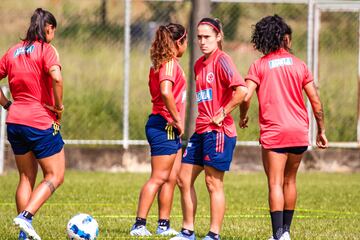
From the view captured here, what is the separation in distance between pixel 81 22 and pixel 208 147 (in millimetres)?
9447

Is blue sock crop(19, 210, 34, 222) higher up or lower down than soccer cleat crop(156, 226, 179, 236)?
higher up

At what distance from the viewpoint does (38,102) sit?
30.8 feet

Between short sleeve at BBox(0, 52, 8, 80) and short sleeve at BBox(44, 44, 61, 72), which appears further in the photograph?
short sleeve at BBox(0, 52, 8, 80)

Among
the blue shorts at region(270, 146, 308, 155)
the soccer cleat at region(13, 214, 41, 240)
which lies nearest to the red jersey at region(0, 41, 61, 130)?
the soccer cleat at region(13, 214, 41, 240)

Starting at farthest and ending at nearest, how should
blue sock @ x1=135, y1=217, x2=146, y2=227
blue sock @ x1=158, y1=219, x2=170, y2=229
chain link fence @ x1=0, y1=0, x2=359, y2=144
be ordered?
chain link fence @ x1=0, y1=0, x2=359, y2=144, blue sock @ x1=158, y1=219, x2=170, y2=229, blue sock @ x1=135, y1=217, x2=146, y2=227

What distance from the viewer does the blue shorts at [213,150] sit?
948 cm

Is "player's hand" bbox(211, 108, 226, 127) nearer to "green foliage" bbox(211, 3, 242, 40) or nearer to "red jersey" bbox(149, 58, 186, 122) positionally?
"red jersey" bbox(149, 58, 186, 122)

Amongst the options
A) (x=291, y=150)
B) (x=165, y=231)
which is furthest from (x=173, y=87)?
(x=165, y=231)

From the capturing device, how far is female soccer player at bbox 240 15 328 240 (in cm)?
955

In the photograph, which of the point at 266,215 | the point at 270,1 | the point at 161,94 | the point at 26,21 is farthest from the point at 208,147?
the point at 26,21

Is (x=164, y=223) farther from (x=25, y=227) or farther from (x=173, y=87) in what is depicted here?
(x=25, y=227)

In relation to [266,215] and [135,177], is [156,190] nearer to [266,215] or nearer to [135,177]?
[266,215]

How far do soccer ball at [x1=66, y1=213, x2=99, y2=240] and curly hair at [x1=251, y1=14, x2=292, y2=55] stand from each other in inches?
86.8

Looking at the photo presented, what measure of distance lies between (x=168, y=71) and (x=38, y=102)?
129cm
